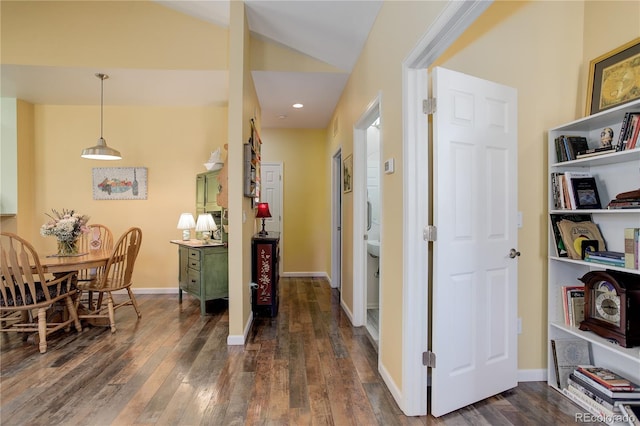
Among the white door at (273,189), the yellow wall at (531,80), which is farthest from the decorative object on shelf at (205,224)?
the yellow wall at (531,80)

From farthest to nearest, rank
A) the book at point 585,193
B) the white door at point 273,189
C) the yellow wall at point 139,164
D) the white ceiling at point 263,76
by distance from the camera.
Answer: the white door at point 273,189 → the yellow wall at point 139,164 → the white ceiling at point 263,76 → the book at point 585,193

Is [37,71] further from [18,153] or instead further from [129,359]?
[129,359]

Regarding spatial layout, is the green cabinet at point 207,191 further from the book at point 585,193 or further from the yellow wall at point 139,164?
the book at point 585,193

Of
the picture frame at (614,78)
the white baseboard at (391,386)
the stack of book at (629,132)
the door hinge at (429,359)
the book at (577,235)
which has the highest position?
the picture frame at (614,78)

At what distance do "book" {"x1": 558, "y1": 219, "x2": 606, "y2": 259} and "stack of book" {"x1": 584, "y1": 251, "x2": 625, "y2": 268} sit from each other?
7cm

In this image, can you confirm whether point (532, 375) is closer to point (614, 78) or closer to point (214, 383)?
point (614, 78)

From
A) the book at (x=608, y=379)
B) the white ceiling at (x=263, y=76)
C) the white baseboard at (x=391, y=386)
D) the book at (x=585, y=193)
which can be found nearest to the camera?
the book at (x=608, y=379)

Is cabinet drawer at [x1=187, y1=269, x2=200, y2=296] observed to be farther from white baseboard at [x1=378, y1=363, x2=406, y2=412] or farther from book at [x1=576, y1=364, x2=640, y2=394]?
book at [x1=576, y1=364, x2=640, y2=394]

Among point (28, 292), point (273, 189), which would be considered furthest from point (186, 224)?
point (273, 189)

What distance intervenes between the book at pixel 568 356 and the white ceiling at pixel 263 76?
277cm

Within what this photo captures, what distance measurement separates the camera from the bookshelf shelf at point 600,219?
1889mm

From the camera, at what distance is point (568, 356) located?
2.18 metres

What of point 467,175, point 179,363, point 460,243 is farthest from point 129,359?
point 467,175

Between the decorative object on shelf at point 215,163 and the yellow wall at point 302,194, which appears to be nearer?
the decorative object on shelf at point 215,163
